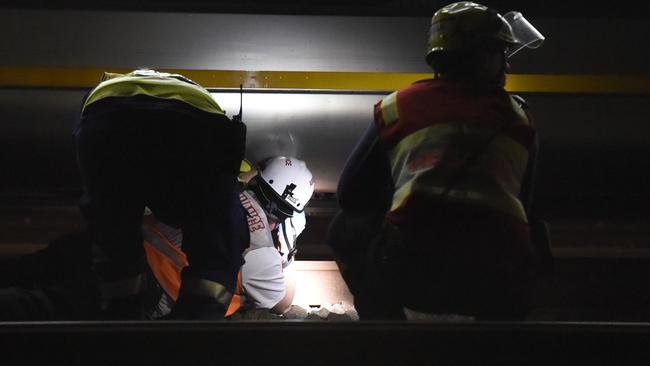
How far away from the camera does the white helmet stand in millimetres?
3266

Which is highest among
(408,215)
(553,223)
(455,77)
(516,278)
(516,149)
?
(455,77)

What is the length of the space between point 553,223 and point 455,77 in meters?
2.14

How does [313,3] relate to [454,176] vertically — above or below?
above

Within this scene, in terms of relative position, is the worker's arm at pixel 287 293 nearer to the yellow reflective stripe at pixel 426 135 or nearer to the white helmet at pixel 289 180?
the white helmet at pixel 289 180

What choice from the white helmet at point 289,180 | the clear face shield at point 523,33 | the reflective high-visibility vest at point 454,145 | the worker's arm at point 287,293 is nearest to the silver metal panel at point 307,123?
the white helmet at point 289,180

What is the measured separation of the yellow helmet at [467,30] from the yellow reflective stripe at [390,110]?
21cm

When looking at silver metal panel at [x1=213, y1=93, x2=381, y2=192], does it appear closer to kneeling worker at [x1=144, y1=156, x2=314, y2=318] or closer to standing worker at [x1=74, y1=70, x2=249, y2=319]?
kneeling worker at [x1=144, y1=156, x2=314, y2=318]

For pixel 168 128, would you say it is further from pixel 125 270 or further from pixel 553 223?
pixel 553 223

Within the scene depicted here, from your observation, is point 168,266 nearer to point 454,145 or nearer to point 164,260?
point 164,260

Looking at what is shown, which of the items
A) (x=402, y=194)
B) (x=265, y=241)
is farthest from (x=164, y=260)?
(x=402, y=194)

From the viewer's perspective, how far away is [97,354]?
4.42ft

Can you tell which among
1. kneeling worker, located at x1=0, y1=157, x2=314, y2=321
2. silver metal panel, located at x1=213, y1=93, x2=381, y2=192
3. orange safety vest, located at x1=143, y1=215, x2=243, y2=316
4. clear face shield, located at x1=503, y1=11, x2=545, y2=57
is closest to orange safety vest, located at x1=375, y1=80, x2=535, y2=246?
clear face shield, located at x1=503, y1=11, x2=545, y2=57

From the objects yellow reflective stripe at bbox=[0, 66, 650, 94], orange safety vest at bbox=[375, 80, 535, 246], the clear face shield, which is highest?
the clear face shield

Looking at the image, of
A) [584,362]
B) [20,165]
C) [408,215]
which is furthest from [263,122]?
[584,362]
